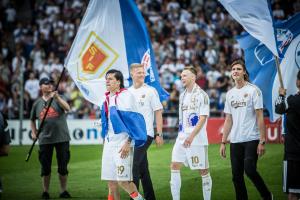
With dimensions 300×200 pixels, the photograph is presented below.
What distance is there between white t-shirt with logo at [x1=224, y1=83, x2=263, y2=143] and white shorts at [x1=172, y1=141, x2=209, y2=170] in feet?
1.89

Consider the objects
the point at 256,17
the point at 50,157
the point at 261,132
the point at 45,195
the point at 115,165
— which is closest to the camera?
the point at 115,165

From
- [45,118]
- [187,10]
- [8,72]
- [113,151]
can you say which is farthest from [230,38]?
[113,151]

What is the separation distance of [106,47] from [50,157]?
2.57m

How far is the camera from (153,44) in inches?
1155

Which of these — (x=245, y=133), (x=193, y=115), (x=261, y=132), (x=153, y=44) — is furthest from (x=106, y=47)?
(x=153, y=44)

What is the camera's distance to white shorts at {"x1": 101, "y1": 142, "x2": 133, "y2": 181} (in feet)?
33.3

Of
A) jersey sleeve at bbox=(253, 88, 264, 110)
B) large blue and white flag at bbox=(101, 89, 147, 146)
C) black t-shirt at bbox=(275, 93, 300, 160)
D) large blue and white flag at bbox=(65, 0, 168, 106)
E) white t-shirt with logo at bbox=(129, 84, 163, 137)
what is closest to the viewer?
black t-shirt at bbox=(275, 93, 300, 160)

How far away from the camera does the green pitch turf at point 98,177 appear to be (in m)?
13.4

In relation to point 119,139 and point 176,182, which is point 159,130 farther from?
point 119,139

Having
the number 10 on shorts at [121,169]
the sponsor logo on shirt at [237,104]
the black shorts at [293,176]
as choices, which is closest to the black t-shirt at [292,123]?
the black shorts at [293,176]

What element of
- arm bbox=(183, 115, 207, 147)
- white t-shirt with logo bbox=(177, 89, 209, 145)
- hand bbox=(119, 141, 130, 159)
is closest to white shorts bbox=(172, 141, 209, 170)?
white t-shirt with logo bbox=(177, 89, 209, 145)

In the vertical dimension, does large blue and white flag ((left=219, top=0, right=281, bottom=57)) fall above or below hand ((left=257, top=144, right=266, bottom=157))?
above

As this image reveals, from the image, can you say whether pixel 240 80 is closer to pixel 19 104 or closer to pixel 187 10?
pixel 19 104

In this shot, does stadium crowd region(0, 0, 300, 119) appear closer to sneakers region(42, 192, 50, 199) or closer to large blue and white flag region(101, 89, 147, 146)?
sneakers region(42, 192, 50, 199)
